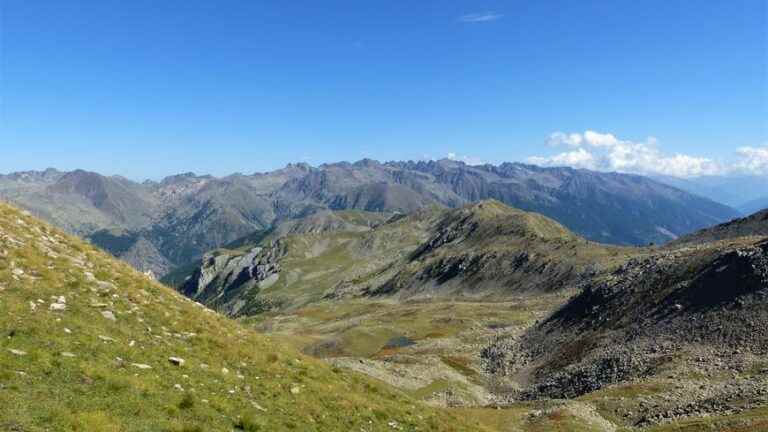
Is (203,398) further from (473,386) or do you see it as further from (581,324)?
(581,324)

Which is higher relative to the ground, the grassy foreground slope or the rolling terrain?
the grassy foreground slope

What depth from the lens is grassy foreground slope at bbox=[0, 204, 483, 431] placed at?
18.1 meters

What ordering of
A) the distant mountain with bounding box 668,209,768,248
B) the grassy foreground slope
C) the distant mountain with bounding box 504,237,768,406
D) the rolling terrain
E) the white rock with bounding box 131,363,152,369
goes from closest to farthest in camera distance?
the grassy foreground slope
the white rock with bounding box 131,363,152,369
the rolling terrain
the distant mountain with bounding box 504,237,768,406
the distant mountain with bounding box 668,209,768,248

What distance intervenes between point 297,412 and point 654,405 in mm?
37978

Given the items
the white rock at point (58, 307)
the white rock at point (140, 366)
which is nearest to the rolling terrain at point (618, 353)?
the white rock at point (140, 366)

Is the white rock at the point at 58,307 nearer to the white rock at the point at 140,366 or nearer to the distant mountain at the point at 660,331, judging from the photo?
the white rock at the point at 140,366

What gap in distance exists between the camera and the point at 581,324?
287 ft

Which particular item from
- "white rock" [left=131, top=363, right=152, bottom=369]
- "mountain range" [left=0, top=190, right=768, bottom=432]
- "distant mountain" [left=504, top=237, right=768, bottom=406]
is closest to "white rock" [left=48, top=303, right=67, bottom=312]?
"mountain range" [left=0, top=190, right=768, bottom=432]

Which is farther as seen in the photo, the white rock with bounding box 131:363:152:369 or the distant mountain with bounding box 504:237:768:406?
the distant mountain with bounding box 504:237:768:406

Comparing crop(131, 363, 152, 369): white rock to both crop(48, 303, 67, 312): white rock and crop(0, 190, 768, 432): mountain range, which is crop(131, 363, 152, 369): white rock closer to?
crop(0, 190, 768, 432): mountain range

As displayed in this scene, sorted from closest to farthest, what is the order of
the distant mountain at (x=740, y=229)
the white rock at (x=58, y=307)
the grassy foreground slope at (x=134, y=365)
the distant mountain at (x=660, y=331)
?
the grassy foreground slope at (x=134, y=365)
the white rock at (x=58, y=307)
the distant mountain at (x=660, y=331)
the distant mountain at (x=740, y=229)

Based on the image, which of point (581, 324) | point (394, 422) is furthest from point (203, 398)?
point (581, 324)

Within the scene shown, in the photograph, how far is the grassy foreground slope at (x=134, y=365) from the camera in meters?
18.1

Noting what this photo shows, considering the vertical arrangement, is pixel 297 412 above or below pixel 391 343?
above
